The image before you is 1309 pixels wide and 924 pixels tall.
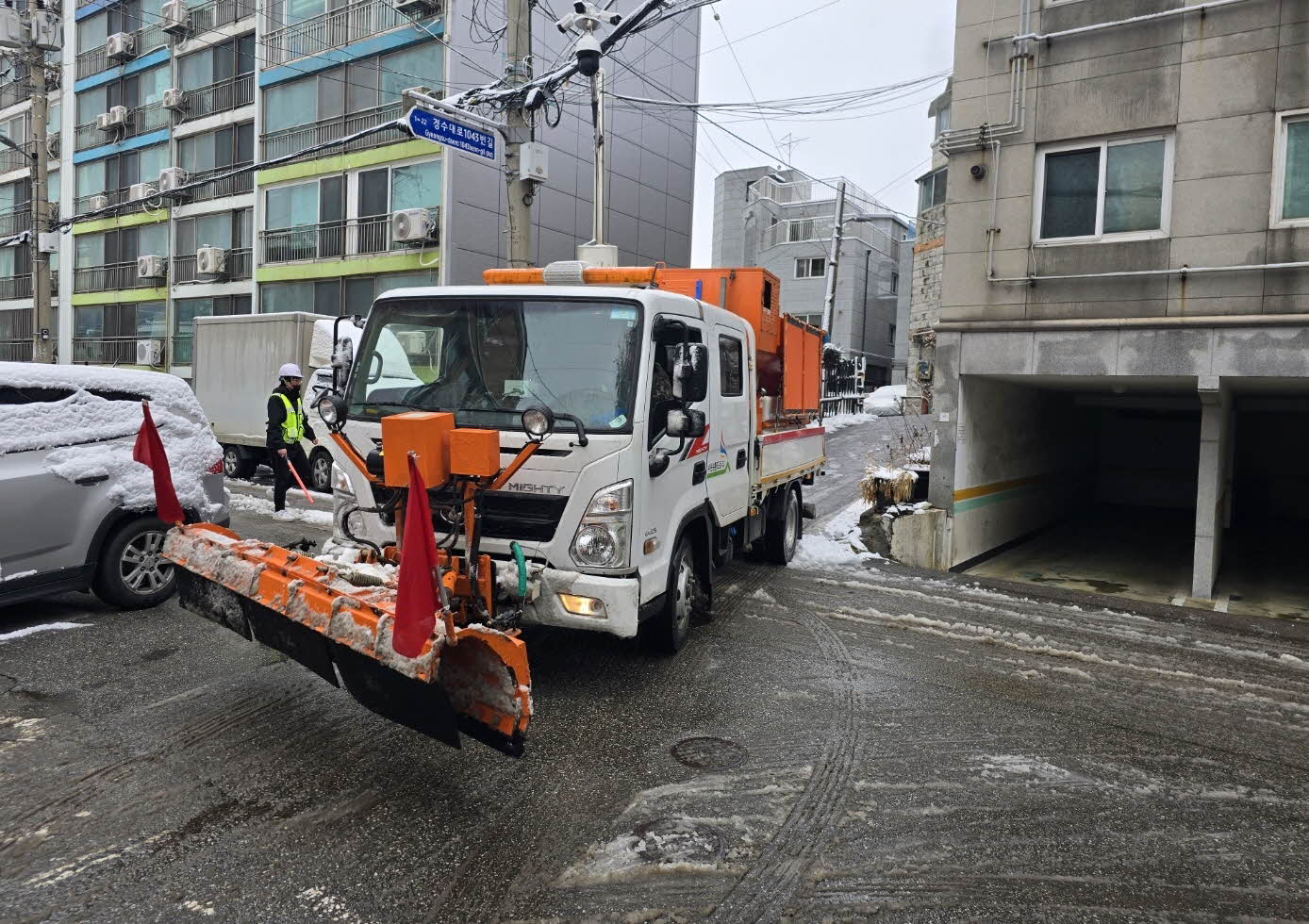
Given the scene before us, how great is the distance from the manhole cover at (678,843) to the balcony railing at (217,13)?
96.9ft

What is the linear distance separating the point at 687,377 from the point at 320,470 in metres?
10.4

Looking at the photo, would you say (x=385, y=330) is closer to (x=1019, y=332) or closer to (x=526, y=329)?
(x=526, y=329)

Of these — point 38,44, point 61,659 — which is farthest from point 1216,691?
point 38,44

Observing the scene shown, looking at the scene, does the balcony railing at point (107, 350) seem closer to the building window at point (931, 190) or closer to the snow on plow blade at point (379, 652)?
the building window at point (931, 190)

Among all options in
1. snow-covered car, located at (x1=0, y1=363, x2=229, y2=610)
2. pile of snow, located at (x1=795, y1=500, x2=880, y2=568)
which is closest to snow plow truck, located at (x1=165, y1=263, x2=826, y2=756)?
snow-covered car, located at (x1=0, y1=363, x2=229, y2=610)

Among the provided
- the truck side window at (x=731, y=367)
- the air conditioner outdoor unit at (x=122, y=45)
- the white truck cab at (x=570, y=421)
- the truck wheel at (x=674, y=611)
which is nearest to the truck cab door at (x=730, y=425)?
the truck side window at (x=731, y=367)

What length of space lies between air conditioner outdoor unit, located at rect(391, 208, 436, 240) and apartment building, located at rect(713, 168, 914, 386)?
19.5m

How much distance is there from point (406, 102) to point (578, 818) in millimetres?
19898

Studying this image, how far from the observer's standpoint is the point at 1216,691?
245 inches

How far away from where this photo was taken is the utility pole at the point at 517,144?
12.1 metres

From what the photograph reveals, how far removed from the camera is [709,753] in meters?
4.65

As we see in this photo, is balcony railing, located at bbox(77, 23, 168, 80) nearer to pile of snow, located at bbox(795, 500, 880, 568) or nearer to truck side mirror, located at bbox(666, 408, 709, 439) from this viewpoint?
pile of snow, located at bbox(795, 500, 880, 568)

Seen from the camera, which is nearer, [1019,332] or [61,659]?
[61,659]

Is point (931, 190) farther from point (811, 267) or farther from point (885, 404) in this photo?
point (811, 267)
